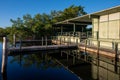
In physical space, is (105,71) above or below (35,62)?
below

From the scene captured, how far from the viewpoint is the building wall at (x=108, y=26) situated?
1719cm

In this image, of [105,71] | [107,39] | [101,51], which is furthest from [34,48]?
[105,71]

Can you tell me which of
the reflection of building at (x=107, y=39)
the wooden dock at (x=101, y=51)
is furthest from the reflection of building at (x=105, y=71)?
the wooden dock at (x=101, y=51)

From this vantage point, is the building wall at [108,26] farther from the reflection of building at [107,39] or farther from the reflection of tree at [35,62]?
the reflection of tree at [35,62]

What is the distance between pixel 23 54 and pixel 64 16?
26086 mm

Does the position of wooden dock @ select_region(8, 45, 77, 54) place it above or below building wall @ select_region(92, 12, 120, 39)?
below

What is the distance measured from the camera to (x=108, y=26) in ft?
61.0

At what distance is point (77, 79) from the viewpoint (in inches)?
377

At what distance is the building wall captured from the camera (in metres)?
17.2

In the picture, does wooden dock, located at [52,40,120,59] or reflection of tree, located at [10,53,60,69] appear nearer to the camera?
reflection of tree, located at [10,53,60,69]

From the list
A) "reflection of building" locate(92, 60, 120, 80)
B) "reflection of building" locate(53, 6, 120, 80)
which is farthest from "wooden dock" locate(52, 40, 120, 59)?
"reflection of building" locate(92, 60, 120, 80)

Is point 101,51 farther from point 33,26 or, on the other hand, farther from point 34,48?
point 33,26

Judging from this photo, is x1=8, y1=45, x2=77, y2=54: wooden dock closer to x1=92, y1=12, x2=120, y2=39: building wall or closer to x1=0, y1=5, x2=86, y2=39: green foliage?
x1=92, y1=12, x2=120, y2=39: building wall

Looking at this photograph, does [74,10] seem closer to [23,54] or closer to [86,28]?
[86,28]
